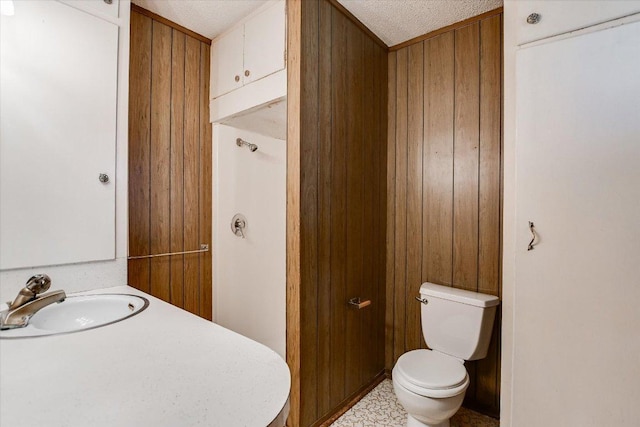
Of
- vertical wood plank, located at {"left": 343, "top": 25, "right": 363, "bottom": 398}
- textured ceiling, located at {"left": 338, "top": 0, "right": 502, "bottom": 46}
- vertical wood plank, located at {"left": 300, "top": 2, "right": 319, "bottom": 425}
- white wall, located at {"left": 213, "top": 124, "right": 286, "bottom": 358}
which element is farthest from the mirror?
textured ceiling, located at {"left": 338, "top": 0, "right": 502, "bottom": 46}

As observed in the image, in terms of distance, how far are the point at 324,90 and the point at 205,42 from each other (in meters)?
0.99

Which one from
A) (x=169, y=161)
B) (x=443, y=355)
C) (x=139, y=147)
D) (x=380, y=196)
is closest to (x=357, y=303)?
(x=443, y=355)

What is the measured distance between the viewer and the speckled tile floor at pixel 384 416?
5.74 feet

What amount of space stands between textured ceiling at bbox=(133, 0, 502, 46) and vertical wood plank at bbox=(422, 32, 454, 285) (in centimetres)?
17

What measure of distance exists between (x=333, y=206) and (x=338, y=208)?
0.16 ft

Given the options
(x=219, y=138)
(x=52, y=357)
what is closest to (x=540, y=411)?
(x=52, y=357)

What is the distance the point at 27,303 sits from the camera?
3.12ft

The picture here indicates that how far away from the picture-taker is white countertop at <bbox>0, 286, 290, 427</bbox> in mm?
532

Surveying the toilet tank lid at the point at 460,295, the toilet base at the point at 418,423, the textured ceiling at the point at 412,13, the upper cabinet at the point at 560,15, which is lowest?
the toilet base at the point at 418,423

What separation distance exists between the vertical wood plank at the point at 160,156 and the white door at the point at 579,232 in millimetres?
1877

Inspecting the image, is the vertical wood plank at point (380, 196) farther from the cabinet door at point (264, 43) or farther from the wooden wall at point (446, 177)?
the cabinet door at point (264, 43)

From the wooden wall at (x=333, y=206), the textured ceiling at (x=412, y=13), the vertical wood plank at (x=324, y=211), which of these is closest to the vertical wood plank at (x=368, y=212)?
the wooden wall at (x=333, y=206)

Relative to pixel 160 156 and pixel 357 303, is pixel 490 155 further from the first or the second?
pixel 160 156

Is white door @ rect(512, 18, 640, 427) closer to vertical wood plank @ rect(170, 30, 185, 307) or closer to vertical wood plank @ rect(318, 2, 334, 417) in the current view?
vertical wood plank @ rect(318, 2, 334, 417)
